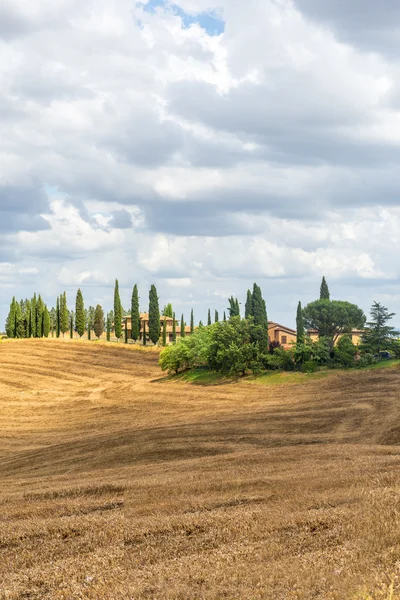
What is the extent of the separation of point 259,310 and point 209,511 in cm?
5902

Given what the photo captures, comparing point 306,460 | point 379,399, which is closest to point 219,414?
point 379,399

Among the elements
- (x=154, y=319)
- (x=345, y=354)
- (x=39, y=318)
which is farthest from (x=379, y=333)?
(x=39, y=318)

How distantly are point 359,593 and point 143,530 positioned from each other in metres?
6.16

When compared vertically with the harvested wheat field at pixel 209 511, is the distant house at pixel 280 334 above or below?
above

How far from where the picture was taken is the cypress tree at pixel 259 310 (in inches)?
2805

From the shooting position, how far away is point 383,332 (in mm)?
67250

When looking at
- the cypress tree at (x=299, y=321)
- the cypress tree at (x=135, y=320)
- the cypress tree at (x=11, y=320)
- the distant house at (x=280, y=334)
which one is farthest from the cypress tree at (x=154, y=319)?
the cypress tree at (x=299, y=321)

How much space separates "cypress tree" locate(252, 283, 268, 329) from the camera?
71.2m

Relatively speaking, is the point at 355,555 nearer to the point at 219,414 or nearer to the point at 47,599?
the point at 47,599

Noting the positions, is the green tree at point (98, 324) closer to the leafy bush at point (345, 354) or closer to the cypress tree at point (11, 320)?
the cypress tree at point (11, 320)

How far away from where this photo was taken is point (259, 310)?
72375 millimetres

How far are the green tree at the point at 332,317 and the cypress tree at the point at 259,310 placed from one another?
38.5 feet

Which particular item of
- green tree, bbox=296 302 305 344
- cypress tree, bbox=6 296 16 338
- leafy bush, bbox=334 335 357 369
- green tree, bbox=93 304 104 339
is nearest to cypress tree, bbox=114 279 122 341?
green tree, bbox=93 304 104 339

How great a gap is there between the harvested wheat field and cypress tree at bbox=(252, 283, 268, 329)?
1267 inches
